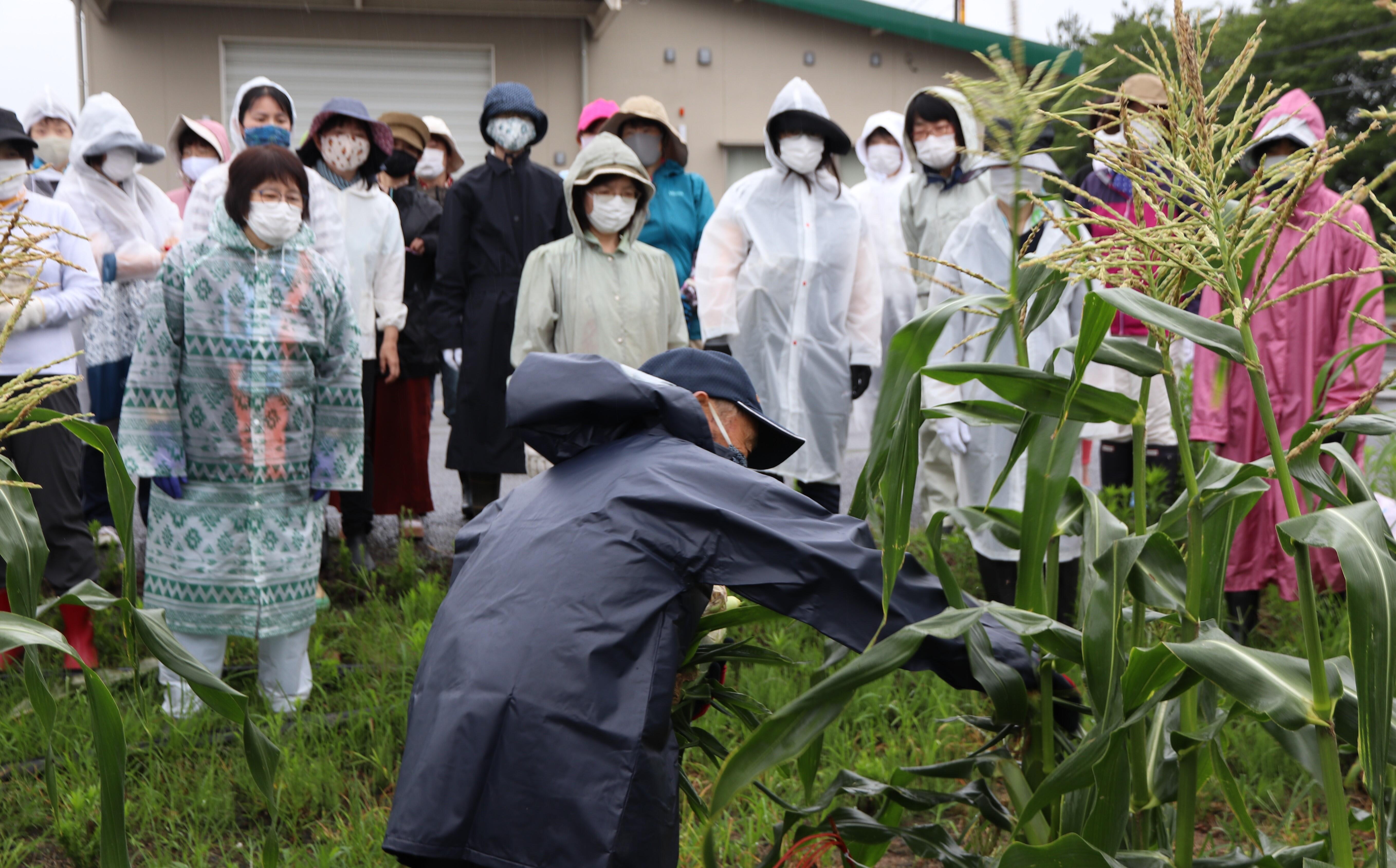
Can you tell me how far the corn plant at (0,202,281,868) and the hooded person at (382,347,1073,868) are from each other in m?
0.31

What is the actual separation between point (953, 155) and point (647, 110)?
53.9 inches

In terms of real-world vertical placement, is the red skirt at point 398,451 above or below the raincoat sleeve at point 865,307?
below

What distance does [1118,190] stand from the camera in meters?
4.96

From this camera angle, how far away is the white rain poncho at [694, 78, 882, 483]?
488cm

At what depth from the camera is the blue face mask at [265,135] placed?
4922 millimetres

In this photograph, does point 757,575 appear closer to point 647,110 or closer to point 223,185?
point 223,185

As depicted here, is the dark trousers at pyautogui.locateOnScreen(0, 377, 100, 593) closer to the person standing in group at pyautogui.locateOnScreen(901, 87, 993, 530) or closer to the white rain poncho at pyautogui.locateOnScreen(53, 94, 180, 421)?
the white rain poncho at pyautogui.locateOnScreen(53, 94, 180, 421)

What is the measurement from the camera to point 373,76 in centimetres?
1329

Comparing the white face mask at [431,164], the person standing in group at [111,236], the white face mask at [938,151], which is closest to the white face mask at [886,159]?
the white face mask at [938,151]

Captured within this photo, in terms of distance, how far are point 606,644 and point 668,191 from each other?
151 inches

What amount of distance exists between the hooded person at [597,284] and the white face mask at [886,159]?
3.46 metres

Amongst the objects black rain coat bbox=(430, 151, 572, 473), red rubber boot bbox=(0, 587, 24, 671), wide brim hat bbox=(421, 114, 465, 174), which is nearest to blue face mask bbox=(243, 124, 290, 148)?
black rain coat bbox=(430, 151, 572, 473)

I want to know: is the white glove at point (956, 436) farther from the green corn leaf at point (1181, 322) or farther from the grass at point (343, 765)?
the green corn leaf at point (1181, 322)

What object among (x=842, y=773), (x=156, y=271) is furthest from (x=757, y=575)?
(x=156, y=271)
